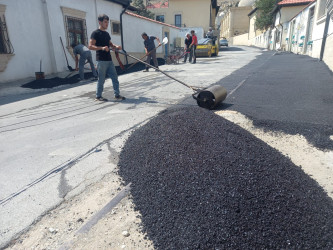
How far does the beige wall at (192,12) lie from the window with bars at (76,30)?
22459 millimetres

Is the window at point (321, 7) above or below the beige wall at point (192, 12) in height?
below

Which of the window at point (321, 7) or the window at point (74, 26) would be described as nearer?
the window at point (74, 26)

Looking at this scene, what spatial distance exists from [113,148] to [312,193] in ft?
7.44

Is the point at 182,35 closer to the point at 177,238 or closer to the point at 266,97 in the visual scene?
the point at 266,97

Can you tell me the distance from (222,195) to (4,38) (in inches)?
359

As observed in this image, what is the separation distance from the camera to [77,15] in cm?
→ 1099

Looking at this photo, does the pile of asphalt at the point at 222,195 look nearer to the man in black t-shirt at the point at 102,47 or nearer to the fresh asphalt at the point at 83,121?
the fresh asphalt at the point at 83,121

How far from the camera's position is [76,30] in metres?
11.1

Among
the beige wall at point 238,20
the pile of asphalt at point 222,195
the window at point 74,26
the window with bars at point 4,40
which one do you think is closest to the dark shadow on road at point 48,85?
the window with bars at point 4,40

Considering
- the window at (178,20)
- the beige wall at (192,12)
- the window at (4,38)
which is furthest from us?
the window at (178,20)

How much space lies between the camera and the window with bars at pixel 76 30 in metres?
10.7

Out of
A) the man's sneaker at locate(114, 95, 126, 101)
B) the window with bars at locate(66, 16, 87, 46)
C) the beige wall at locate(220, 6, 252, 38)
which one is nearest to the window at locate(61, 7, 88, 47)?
the window with bars at locate(66, 16, 87, 46)

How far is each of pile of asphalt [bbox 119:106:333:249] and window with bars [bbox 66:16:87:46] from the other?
9.76 metres

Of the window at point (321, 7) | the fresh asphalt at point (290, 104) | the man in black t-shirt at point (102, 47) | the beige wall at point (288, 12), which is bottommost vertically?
the fresh asphalt at point (290, 104)
